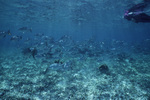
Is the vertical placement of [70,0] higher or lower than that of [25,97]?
higher

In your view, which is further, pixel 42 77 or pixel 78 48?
pixel 78 48

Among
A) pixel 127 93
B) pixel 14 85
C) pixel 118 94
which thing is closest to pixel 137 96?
pixel 127 93

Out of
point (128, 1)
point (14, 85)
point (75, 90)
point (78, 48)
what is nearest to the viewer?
point (75, 90)

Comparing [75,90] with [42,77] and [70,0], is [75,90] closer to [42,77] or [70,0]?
[42,77]

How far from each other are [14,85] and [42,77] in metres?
2.53

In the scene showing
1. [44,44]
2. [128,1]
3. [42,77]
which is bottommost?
[42,77]

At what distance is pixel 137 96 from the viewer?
23.9ft

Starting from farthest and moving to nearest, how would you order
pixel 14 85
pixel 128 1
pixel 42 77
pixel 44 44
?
pixel 128 1
pixel 44 44
pixel 42 77
pixel 14 85

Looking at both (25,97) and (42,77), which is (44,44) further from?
(25,97)

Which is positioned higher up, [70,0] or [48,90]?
[70,0]

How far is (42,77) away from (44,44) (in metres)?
7.31

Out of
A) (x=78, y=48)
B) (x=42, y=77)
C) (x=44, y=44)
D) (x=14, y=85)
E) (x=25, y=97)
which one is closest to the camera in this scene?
(x=25, y=97)

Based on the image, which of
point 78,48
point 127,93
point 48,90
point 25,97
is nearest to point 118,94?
point 127,93

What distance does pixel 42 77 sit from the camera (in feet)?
34.1
